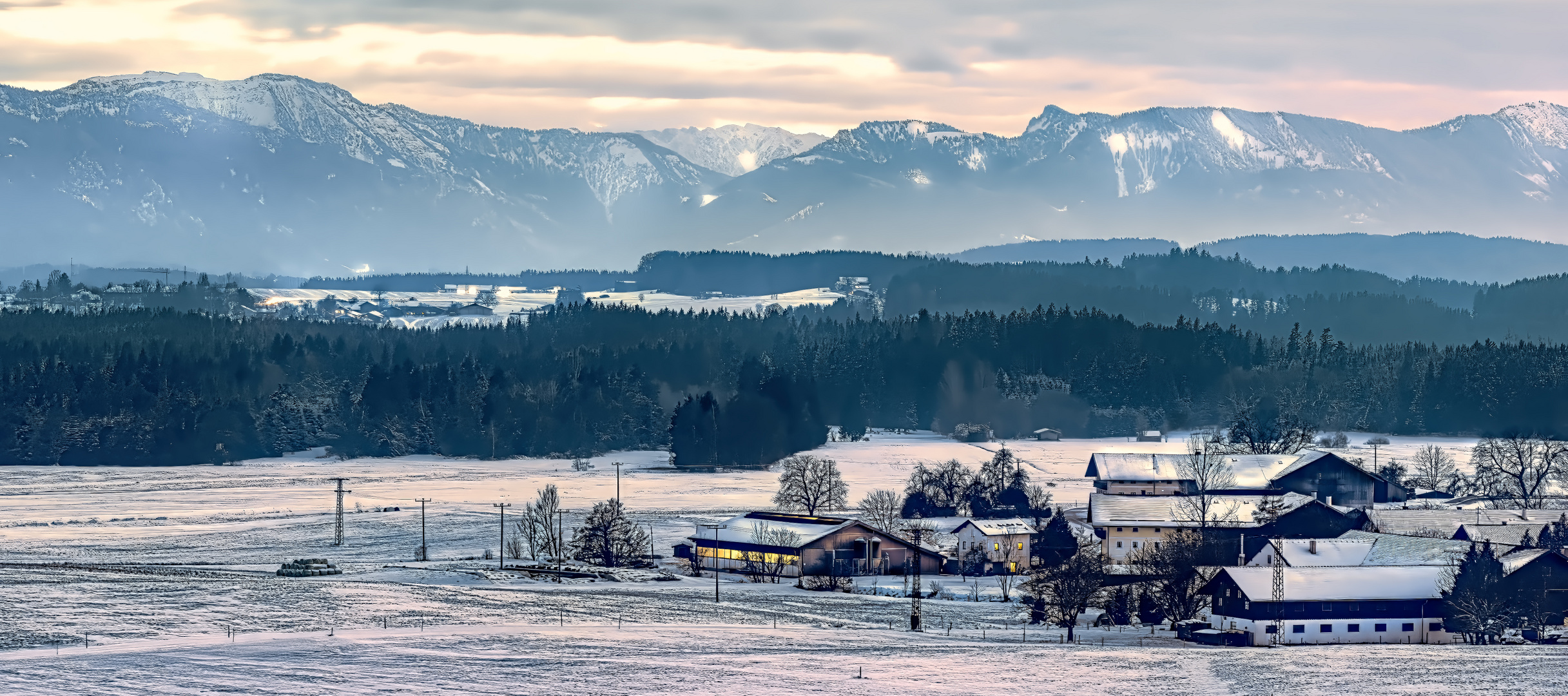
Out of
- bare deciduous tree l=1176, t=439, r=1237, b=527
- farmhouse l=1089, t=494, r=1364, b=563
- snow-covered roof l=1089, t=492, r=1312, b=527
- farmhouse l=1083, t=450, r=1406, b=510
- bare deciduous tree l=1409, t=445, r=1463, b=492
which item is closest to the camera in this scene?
farmhouse l=1089, t=494, r=1364, b=563

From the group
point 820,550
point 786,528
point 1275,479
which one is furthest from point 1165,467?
point 820,550

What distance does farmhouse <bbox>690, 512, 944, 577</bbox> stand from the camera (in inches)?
3711

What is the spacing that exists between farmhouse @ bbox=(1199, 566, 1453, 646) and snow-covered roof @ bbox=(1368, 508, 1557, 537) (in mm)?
22141

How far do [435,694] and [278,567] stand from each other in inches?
1416

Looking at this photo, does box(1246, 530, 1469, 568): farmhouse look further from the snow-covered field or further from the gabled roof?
the gabled roof

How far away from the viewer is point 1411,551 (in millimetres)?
84250

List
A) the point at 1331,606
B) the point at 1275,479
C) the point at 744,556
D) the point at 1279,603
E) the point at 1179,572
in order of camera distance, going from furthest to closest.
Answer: the point at 1275,479
the point at 744,556
the point at 1179,572
the point at 1331,606
the point at 1279,603

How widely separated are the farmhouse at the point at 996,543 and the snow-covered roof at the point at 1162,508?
5570 millimetres

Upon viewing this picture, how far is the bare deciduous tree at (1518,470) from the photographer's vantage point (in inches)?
4754

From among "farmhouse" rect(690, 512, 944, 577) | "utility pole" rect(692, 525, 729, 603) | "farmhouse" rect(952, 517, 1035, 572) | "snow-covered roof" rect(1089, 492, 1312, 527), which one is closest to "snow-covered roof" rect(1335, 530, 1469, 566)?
"snow-covered roof" rect(1089, 492, 1312, 527)

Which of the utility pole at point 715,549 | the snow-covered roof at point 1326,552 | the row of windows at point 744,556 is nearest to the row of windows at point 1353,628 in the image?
the snow-covered roof at point 1326,552

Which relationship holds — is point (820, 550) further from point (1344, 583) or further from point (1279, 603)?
point (1344, 583)

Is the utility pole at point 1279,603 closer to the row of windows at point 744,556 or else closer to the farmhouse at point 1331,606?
the farmhouse at point 1331,606

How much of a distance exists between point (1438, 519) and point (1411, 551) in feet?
68.4
